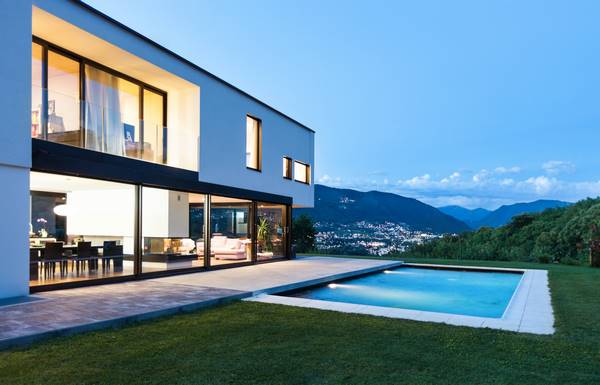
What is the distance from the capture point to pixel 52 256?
900cm

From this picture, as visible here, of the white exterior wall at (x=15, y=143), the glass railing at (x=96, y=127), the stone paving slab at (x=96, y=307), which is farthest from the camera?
the glass railing at (x=96, y=127)

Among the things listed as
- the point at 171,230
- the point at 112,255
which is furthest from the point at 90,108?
the point at 171,230

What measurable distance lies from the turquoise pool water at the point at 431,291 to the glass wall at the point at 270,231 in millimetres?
4263

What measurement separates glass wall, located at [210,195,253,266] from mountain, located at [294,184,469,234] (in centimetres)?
2023

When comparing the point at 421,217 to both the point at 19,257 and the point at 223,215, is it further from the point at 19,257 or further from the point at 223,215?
the point at 19,257

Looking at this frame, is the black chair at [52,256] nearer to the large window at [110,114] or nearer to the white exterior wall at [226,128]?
the large window at [110,114]

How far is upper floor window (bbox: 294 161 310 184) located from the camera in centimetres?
1840

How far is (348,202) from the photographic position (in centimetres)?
4234

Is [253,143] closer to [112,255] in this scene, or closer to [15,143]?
[112,255]

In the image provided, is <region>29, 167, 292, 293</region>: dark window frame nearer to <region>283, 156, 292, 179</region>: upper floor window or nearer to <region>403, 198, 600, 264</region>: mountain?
<region>283, 156, 292, 179</region>: upper floor window

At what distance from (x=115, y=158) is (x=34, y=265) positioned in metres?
2.60

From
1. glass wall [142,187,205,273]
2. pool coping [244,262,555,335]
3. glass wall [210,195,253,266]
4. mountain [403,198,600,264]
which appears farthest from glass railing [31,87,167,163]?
mountain [403,198,600,264]

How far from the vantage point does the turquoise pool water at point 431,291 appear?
8508 mm

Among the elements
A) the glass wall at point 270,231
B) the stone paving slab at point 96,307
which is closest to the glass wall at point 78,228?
the stone paving slab at point 96,307
